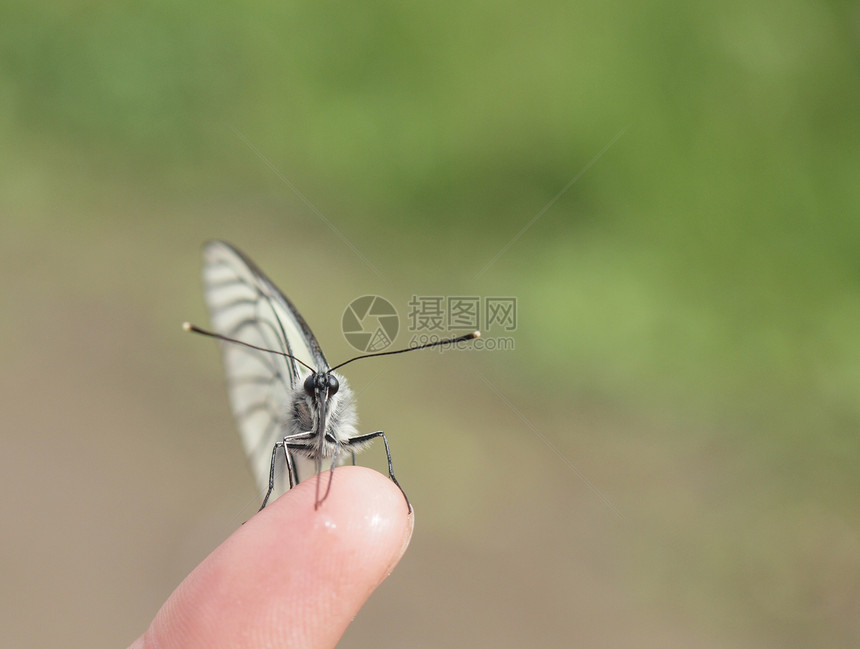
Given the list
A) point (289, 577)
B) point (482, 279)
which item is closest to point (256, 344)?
point (289, 577)

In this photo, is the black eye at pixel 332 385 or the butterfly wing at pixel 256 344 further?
the butterfly wing at pixel 256 344

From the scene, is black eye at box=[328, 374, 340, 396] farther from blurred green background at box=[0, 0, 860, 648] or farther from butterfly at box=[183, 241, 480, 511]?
blurred green background at box=[0, 0, 860, 648]

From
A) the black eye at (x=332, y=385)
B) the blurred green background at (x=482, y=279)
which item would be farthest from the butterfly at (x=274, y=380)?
the blurred green background at (x=482, y=279)

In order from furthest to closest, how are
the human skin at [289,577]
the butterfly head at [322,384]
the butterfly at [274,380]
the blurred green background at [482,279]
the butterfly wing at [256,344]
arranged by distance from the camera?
the blurred green background at [482,279]
the butterfly wing at [256,344]
the butterfly at [274,380]
the butterfly head at [322,384]
the human skin at [289,577]

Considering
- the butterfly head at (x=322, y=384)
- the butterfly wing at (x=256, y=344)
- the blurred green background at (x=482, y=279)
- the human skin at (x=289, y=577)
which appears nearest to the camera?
the human skin at (x=289, y=577)

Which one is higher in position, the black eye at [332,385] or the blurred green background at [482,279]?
the blurred green background at [482,279]

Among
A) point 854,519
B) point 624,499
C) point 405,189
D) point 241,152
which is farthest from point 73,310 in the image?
point 854,519

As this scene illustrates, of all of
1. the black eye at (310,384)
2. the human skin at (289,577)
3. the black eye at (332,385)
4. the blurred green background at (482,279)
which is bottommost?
the human skin at (289,577)

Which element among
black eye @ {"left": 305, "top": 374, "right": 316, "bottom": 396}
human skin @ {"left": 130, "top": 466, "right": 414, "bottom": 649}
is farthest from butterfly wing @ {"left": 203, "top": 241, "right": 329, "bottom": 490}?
human skin @ {"left": 130, "top": 466, "right": 414, "bottom": 649}

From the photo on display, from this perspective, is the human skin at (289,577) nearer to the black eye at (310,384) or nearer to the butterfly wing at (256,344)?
the black eye at (310,384)
